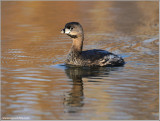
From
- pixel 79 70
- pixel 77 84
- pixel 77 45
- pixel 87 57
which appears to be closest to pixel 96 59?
pixel 87 57

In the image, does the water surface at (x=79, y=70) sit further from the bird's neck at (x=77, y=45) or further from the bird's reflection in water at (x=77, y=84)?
the bird's neck at (x=77, y=45)

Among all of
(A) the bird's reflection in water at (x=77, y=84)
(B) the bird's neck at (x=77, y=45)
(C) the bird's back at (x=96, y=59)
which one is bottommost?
(A) the bird's reflection in water at (x=77, y=84)

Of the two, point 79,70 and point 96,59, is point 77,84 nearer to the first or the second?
point 79,70

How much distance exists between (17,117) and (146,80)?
12.4 ft

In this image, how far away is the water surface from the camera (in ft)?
27.5

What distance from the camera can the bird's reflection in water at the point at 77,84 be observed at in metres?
8.60

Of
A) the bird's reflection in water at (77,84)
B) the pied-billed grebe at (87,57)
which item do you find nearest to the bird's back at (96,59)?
the pied-billed grebe at (87,57)

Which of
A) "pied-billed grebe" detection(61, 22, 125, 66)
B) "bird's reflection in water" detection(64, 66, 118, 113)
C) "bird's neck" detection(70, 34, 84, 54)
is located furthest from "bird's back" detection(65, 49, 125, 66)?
"bird's neck" detection(70, 34, 84, 54)

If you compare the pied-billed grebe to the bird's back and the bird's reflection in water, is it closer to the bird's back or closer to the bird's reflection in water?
the bird's back

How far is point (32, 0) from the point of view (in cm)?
2700

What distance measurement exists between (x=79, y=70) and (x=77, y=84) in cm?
173

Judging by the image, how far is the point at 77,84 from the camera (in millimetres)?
10359

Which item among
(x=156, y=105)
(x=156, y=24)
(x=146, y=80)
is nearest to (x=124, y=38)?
(x=156, y=24)

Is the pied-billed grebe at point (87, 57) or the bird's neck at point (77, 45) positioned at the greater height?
the bird's neck at point (77, 45)
